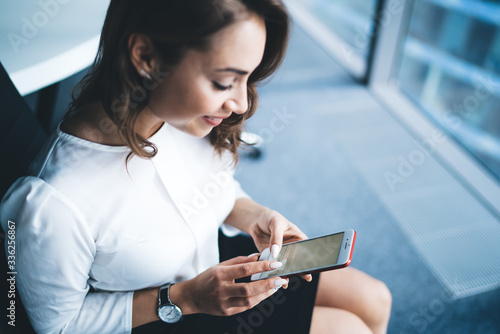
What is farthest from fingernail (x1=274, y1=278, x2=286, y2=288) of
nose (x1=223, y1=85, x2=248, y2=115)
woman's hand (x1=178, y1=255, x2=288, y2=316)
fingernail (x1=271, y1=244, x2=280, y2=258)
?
nose (x1=223, y1=85, x2=248, y2=115)

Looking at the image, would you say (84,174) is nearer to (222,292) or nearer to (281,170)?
(222,292)

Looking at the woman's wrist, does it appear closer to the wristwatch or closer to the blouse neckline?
the wristwatch

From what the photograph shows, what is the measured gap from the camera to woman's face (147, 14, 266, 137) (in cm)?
64

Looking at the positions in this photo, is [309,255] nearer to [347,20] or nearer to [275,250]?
[275,250]

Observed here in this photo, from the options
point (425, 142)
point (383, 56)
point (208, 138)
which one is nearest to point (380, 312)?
point (208, 138)

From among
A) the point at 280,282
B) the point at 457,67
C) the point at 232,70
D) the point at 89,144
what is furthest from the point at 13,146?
the point at 457,67

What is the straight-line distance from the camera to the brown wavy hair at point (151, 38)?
Answer: 0.61 meters

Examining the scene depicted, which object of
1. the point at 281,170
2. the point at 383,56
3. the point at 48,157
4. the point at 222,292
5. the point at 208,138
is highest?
the point at 48,157

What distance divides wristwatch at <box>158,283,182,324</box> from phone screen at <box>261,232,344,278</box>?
186 mm

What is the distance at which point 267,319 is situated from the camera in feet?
2.97

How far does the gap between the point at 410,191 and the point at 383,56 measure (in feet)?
3.61

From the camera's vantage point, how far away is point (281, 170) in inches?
86.7

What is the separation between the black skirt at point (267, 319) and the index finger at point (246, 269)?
17cm

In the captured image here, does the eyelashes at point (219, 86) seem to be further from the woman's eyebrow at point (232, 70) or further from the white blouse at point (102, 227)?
the white blouse at point (102, 227)
